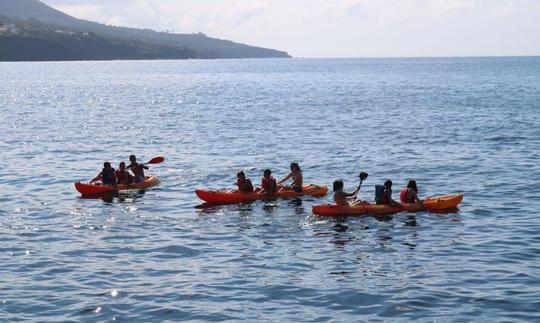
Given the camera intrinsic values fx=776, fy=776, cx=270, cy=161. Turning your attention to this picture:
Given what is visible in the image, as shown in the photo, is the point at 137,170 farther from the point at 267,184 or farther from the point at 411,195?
the point at 411,195

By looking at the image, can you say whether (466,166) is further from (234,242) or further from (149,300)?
(149,300)

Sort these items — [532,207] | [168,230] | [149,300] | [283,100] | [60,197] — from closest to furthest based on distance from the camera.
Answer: [149,300]
[168,230]
[532,207]
[60,197]
[283,100]

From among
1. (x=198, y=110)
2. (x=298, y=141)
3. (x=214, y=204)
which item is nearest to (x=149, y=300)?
(x=214, y=204)

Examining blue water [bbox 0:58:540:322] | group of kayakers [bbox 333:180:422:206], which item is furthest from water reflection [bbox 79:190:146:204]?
group of kayakers [bbox 333:180:422:206]

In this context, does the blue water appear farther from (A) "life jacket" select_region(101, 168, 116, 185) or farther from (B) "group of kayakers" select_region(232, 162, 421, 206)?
(A) "life jacket" select_region(101, 168, 116, 185)

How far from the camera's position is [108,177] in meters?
33.3

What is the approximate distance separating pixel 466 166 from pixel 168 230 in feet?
66.4

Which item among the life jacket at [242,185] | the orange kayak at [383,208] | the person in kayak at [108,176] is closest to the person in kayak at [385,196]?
the orange kayak at [383,208]

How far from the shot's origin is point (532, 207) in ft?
97.5

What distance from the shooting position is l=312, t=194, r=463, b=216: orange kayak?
28.0 metres

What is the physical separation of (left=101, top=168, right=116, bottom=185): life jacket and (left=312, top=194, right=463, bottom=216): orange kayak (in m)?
9.93

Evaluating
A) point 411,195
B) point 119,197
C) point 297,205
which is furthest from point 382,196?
point 119,197

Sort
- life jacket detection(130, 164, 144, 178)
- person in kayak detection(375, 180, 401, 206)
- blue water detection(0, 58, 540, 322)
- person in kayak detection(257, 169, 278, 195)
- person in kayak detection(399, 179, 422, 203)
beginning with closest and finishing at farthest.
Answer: blue water detection(0, 58, 540, 322) → person in kayak detection(375, 180, 401, 206) → person in kayak detection(399, 179, 422, 203) → person in kayak detection(257, 169, 278, 195) → life jacket detection(130, 164, 144, 178)

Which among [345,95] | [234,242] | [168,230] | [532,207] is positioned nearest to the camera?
[234,242]
